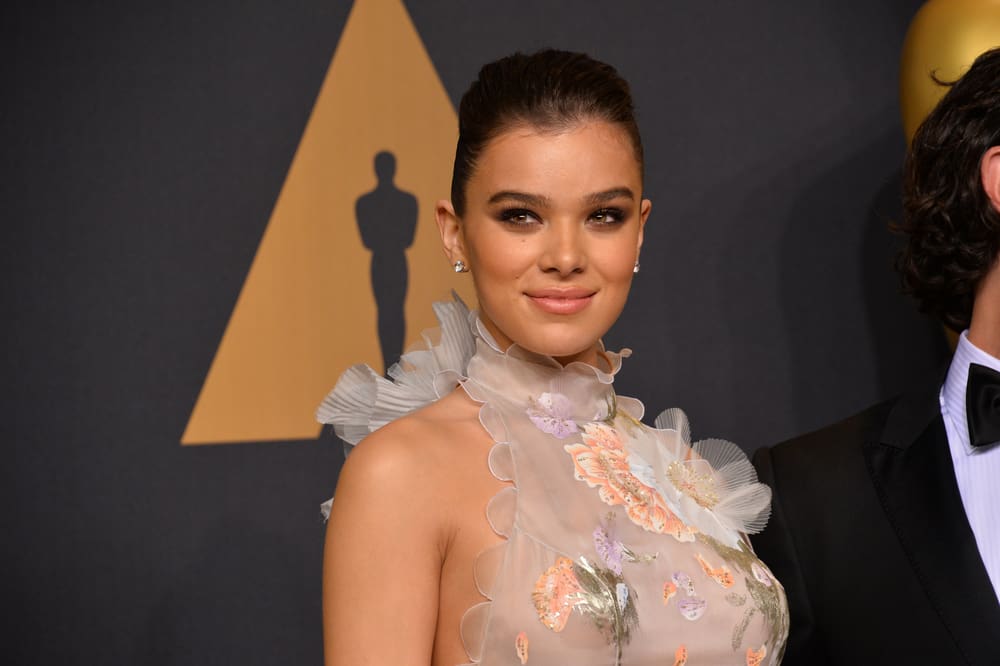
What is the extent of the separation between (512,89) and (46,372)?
1507 mm

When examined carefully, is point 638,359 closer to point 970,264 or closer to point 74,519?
point 970,264

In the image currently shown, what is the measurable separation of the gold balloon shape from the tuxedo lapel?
3.04 feet

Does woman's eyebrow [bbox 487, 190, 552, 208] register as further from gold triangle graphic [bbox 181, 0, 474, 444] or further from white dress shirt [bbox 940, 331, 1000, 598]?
gold triangle graphic [bbox 181, 0, 474, 444]

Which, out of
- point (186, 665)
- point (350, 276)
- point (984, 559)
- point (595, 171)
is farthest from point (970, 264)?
point (186, 665)

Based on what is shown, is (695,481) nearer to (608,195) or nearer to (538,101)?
(608,195)

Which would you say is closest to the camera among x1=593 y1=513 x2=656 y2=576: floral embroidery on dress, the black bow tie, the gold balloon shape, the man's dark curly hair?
x1=593 y1=513 x2=656 y2=576: floral embroidery on dress

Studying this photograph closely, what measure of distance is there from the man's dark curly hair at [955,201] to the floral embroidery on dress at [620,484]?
77cm

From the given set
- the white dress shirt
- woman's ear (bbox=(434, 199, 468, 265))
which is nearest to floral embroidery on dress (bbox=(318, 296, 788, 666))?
woman's ear (bbox=(434, 199, 468, 265))

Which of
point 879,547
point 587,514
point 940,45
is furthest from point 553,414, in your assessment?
point 940,45

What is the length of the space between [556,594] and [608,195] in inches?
20.9

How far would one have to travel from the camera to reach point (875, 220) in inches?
126

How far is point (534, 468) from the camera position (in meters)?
1.52

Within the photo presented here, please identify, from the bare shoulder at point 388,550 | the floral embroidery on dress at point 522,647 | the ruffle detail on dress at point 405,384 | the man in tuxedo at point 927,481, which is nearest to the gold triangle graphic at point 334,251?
the ruffle detail on dress at point 405,384

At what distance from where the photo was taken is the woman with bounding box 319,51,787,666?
4.49ft
